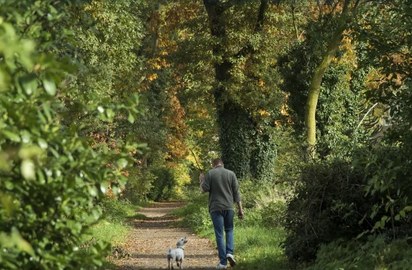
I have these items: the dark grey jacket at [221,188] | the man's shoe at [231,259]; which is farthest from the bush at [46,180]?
the man's shoe at [231,259]

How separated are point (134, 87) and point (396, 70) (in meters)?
25.7

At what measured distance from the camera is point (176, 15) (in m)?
31.8

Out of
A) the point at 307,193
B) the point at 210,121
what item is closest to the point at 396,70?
the point at 307,193

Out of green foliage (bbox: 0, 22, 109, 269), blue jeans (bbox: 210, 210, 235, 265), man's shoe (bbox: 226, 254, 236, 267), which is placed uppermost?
green foliage (bbox: 0, 22, 109, 269)

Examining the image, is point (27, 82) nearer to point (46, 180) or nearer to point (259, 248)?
point (46, 180)

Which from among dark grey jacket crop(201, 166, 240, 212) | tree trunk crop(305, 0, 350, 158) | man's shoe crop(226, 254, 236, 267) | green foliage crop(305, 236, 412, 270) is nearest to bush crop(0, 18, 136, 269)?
green foliage crop(305, 236, 412, 270)

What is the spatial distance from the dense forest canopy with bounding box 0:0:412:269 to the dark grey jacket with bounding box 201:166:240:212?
104 centimetres

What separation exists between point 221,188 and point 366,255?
13.8 feet

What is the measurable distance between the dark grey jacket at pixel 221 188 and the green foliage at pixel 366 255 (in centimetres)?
273

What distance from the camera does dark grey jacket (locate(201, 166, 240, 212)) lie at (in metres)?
13.8

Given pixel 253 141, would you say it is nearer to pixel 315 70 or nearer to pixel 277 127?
pixel 277 127

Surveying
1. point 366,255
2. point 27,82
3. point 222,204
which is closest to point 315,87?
point 222,204

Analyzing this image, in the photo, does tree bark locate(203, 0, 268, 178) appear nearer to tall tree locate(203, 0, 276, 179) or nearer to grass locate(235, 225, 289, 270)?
tall tree locate(203, 0, 276, 179)

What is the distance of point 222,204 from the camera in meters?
13.8
